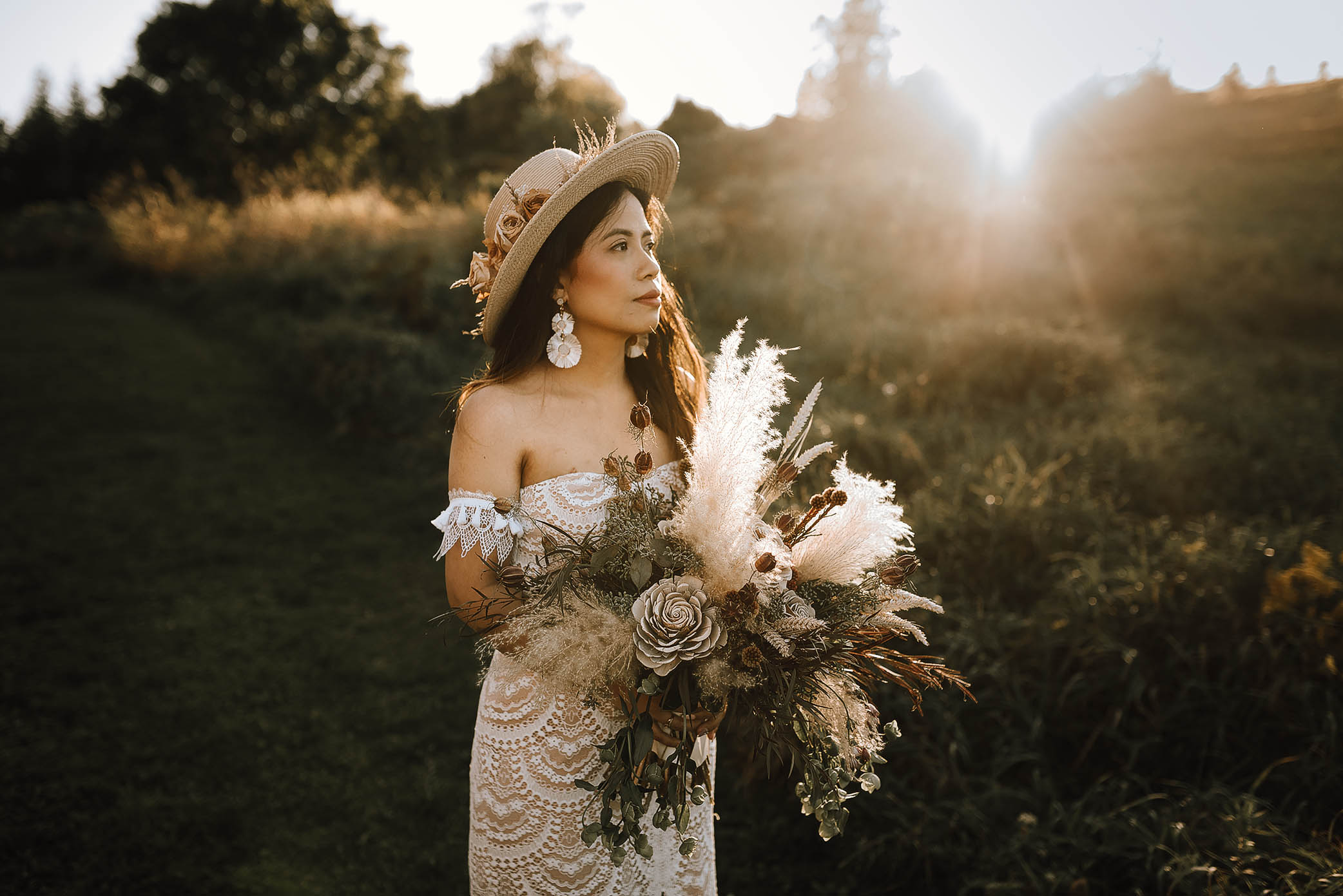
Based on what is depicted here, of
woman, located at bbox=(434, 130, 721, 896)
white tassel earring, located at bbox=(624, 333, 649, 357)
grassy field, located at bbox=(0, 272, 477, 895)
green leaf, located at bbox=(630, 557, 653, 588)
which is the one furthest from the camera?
grassy field, located at bbox=(0, 272, 477, 895)

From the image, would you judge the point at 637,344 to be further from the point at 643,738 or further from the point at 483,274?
the point at 643,738

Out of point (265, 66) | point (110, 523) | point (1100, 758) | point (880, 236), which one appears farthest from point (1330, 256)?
point (265, 66)

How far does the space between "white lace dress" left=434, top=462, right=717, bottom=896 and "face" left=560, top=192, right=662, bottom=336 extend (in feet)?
1.27

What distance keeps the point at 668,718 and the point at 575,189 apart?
1.17 meters

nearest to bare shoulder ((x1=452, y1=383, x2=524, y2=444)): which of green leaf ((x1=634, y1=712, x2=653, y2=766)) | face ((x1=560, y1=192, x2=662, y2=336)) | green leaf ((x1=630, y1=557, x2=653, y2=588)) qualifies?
face ((x1=560, y1=192, x2=662, y2=336))

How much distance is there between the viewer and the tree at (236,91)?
72.6 feet

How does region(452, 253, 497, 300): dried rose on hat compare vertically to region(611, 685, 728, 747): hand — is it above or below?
above

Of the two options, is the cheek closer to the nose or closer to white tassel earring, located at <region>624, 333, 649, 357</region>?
the nose

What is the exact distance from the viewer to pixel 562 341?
1.87 metres

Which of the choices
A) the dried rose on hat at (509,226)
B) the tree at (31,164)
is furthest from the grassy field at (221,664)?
the tree at (31,164)

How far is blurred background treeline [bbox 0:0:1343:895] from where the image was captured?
301 cm

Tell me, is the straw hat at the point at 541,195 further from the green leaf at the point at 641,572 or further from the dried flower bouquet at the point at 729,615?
the green leaf at the point at 641,572

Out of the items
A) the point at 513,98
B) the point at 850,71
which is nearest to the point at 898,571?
the point at 850,71

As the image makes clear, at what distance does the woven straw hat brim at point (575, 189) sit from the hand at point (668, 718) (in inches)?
38.1
